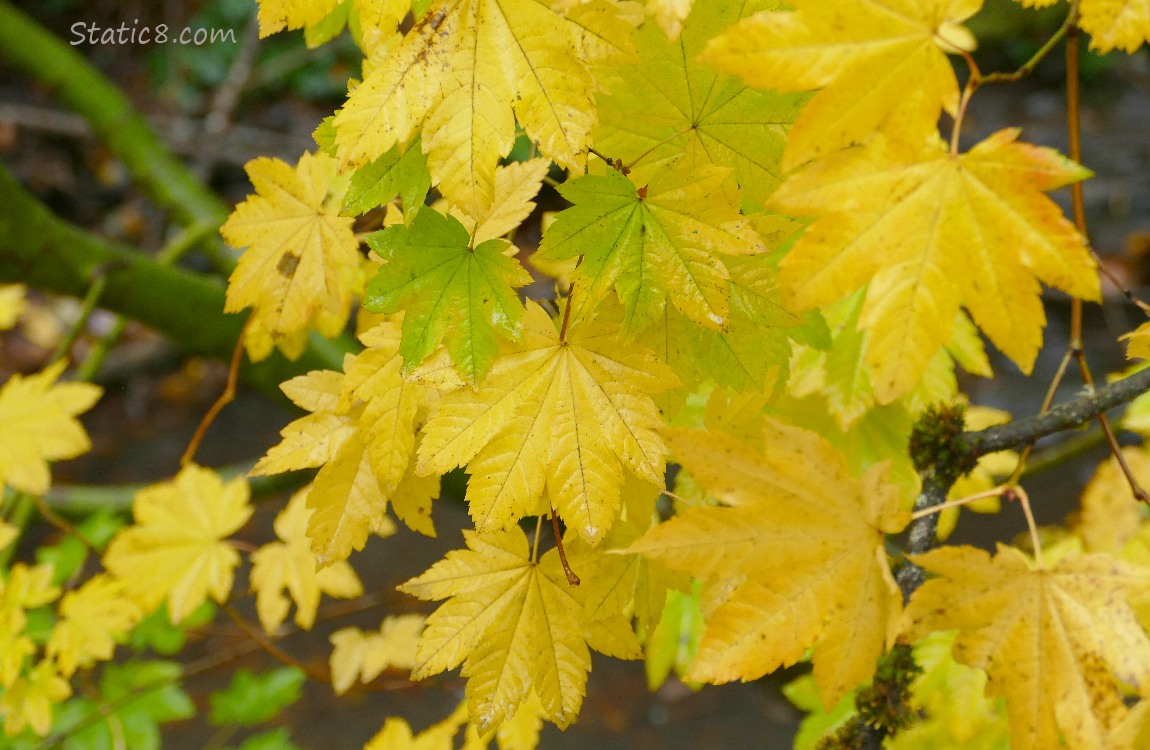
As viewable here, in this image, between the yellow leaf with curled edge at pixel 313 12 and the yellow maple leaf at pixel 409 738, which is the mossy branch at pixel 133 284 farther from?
the yellow leaf with curled edge at pixel 313 12

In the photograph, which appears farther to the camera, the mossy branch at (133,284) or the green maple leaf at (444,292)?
the mossy branch at (133,284)

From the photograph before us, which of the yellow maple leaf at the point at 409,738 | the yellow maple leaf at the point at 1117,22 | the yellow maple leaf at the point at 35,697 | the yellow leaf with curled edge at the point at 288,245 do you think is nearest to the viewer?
the yellow maple leaf at the point at 1117,22

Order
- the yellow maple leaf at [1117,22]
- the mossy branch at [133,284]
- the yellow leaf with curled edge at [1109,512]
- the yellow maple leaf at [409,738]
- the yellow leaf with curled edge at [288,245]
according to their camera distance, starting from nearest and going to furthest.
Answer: the yellow maple leaf at [1117,22] < the yellow leaf with curled edge at [288,245] < the yellow maple leaf at [409,738] < the yellow leaf with curled edge at [1109,512] < the mossy branch at [133,284]

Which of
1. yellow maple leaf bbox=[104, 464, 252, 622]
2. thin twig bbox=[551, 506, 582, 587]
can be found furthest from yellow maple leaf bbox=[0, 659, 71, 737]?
thin twig bbox=[551, 506, 582, 587]

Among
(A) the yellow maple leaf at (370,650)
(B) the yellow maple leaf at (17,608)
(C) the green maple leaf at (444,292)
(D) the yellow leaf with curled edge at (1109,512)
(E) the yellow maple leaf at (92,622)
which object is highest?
(C) the green maple leaf at (444,292)

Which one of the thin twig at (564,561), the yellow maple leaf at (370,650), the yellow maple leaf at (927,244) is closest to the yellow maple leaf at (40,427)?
the yellow maple leaf at (370,650)

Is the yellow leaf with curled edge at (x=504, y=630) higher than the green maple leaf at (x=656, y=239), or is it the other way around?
the green maple leaf at (x=656, y=239)

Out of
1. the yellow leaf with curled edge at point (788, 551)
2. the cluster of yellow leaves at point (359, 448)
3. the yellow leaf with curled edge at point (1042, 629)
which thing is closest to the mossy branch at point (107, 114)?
the cluster of yellow leaves at point (359, 448)

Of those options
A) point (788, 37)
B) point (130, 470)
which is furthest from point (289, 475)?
point (130, 470)
